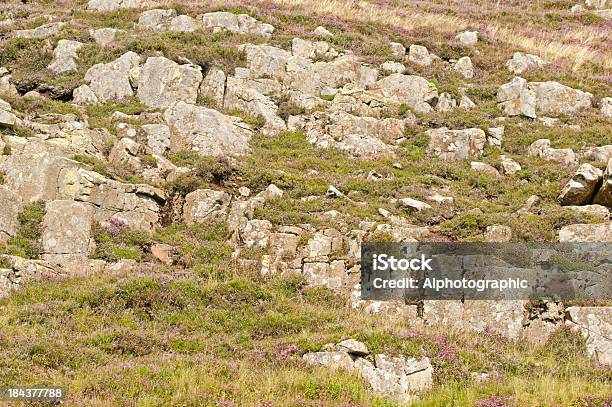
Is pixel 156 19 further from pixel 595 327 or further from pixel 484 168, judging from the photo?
pixel 595 327

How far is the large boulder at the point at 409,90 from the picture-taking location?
1244 inches

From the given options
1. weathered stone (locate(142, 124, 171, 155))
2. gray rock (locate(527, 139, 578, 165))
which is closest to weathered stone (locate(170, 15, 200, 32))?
weathered stone (locate(142, 124, 171, 155))

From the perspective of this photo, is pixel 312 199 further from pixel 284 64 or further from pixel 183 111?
pixel 284 64

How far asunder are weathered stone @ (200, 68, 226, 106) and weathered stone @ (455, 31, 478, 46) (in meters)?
18.4

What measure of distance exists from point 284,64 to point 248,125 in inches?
293

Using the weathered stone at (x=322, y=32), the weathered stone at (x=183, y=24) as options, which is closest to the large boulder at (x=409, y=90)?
the weathered stone at (x=322, y=32)

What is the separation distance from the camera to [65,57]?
32656 mm

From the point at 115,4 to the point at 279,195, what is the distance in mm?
27514

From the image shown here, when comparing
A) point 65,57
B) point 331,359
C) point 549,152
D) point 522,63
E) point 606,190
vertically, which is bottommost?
point 331,359

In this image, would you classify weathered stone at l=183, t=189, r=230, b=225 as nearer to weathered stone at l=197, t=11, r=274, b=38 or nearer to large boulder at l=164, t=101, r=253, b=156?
large boulder at l=164, t=101, r=253, b=156

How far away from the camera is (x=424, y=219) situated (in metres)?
20.7

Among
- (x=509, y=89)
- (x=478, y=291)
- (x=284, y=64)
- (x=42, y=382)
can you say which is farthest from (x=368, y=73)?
(x=42, y=382)

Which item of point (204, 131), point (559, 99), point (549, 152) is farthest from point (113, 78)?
point (559, 99)

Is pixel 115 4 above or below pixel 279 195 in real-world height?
above
